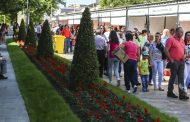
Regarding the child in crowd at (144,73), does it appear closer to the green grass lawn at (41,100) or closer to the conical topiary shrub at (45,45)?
the green grass lawn at (41,100)

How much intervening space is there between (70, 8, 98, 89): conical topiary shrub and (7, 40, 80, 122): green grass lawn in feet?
2.45

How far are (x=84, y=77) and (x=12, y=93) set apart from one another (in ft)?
6.27

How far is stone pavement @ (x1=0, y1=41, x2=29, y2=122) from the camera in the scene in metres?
8.91

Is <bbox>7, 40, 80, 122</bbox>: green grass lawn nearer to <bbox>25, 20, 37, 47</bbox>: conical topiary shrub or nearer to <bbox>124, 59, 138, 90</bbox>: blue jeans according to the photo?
<bbox>124, 59, 138, 90</bbox>: blue jeans

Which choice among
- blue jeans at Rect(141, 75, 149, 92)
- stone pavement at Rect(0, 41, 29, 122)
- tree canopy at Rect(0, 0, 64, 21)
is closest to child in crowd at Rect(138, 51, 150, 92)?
blue jeans at Rect(141, 75, 149, 92)

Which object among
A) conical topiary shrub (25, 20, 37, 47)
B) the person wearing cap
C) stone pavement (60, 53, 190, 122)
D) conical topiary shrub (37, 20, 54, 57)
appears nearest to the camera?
stone pavement (60, 53, 190, 122)

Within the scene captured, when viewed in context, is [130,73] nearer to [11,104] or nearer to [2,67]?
[11,104]

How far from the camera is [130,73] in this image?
1343 centimetres

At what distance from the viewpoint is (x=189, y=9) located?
852 inches

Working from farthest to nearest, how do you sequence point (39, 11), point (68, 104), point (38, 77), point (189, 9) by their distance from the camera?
point (39, 11)
point (189, 9)
point (38, 77)
point (68, 104)

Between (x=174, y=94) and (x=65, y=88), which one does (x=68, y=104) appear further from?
(x=174, y=94)

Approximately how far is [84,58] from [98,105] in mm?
2862

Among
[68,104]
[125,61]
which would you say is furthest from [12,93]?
[125,61]

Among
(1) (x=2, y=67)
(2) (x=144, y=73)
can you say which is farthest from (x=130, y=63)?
(1) (x=2, y=67)
